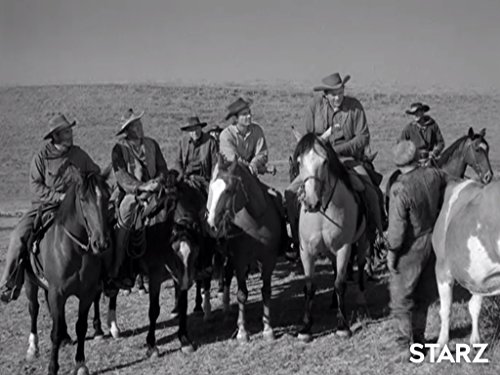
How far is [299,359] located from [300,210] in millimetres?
2050

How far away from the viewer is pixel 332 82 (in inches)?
376

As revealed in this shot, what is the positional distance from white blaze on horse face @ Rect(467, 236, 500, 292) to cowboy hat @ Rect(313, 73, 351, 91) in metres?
3.79

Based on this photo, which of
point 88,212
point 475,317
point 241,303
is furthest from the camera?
point 241,303

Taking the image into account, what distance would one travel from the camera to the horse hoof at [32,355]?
890cm

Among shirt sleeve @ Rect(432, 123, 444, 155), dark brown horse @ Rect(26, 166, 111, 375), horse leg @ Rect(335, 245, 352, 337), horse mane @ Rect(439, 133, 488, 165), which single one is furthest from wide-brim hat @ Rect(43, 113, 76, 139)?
shirt sleeve @ Rect(432, 123, 444, 155)

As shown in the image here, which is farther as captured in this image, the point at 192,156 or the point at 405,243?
the point at 192,156

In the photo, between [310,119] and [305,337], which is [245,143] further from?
[305,337]

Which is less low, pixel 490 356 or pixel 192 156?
pixel 192 156

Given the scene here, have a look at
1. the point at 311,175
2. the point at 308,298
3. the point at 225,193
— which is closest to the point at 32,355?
the point at 225,193

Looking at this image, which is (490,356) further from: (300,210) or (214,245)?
(214,245)

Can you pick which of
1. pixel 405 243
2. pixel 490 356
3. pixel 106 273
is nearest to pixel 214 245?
pixel 106 273

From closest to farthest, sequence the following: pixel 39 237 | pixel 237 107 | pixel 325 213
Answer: pixel 39 237 < pixel 325 213 < pixel 237 107

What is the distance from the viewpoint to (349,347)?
8.19m

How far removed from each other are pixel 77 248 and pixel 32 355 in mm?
2175
